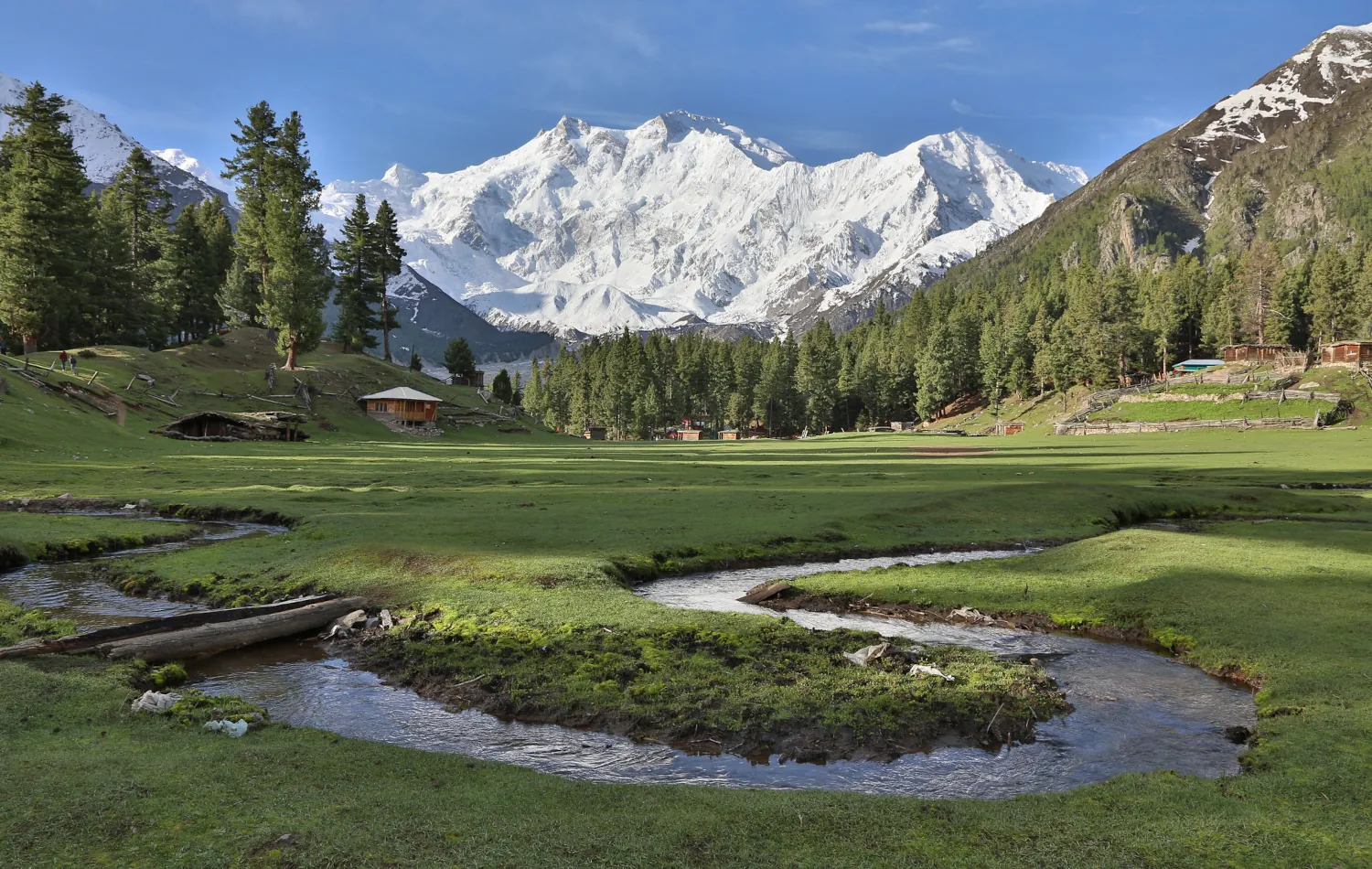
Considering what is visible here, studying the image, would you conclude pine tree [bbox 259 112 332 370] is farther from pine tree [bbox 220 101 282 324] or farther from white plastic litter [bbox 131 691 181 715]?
white plastic litter [bbox 131 691 181 715]

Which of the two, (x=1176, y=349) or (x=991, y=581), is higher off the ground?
(x=1176, y=349)

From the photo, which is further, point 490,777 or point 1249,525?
point 1249,525

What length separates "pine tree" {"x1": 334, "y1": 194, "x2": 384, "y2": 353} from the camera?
120 metres

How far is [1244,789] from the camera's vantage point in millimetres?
9852

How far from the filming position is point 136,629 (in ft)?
51.1

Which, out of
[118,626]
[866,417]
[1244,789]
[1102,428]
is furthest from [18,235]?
[866,417]

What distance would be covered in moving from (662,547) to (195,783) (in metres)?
18.7

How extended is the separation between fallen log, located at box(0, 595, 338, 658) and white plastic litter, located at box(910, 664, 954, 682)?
14423mm

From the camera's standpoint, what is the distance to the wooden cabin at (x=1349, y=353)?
340 ft

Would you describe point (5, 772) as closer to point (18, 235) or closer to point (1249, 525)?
point (1249, 525)

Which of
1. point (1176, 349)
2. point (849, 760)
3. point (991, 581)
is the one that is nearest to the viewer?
point (849, 760)

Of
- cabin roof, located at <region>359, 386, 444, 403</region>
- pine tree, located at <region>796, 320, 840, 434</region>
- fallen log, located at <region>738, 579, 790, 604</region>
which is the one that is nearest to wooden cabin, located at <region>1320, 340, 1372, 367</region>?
pine tree, located at <region>796, 320, 840, 434</region>

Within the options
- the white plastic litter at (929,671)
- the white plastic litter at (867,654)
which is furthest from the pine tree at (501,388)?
the white plastic litter at (929,671)

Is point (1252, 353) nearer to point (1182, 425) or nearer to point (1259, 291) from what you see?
point (1259, 291)
